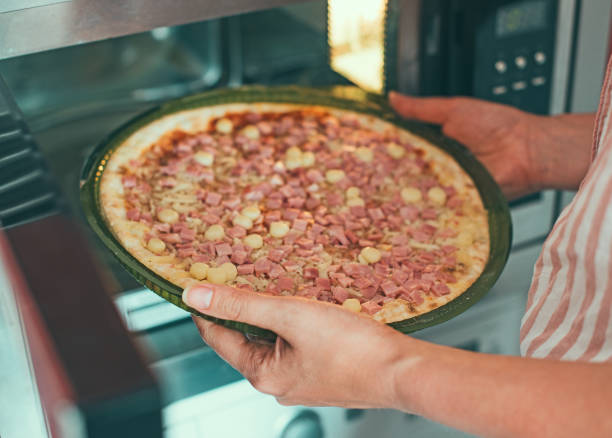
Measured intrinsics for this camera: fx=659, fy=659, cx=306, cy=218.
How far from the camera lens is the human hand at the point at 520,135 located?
4.00ft

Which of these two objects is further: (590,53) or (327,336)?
(590,53)

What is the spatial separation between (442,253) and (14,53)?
63 cm

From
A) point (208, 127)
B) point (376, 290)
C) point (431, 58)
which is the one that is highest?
point (431, 58)

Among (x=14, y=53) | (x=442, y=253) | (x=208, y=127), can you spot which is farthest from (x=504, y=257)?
(x=14, y=53)

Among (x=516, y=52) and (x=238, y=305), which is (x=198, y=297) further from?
(x=516, y=52)

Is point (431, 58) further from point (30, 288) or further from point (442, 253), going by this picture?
point (30, 288)

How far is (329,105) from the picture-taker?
1253 mm

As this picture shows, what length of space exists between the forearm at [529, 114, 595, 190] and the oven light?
32 centimetres

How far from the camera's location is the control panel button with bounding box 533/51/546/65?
47.9 inches

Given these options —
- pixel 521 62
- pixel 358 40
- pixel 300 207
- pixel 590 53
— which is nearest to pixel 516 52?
pixel 521 62

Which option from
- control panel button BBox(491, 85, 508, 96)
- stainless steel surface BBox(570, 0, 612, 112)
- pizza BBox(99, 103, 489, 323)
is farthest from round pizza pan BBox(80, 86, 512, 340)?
stainless steel surface BBox(570, 0, 612, 112)

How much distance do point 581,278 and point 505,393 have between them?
17cm

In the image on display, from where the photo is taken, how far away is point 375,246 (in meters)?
0.98

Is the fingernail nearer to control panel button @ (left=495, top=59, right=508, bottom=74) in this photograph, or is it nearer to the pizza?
the pizza
